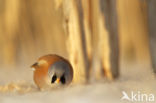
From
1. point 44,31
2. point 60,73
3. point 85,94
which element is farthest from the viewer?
point 44,31

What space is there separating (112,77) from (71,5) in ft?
0.93

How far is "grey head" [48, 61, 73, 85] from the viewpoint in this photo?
96cm

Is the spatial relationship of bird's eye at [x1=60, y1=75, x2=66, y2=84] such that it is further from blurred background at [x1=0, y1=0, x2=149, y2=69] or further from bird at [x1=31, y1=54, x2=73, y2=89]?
blurred background at [x1=0, y1=0, x2=149, y2=69]

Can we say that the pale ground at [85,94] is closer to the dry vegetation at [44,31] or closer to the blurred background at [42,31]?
the dry vegetation at [44,31]

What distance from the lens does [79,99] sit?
798mm

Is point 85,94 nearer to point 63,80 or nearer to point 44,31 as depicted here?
point 63,80

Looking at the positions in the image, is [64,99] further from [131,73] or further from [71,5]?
[131,73]

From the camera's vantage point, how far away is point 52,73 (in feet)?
3.15

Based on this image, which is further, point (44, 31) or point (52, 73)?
point (44, 31)

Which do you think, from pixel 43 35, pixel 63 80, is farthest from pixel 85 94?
pixel 43 35

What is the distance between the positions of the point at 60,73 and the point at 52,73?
0.02m

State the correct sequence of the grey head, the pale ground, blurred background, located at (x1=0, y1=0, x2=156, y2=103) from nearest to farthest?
the pale ground
the grey head
blurred background, located at (x1=0, y1=0, x2=156, y2=103)

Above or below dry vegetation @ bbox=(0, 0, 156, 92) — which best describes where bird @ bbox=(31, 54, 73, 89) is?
below

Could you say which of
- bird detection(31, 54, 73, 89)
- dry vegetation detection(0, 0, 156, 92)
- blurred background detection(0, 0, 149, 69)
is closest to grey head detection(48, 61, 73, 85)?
bird detection(31, 54, 73, 89)
